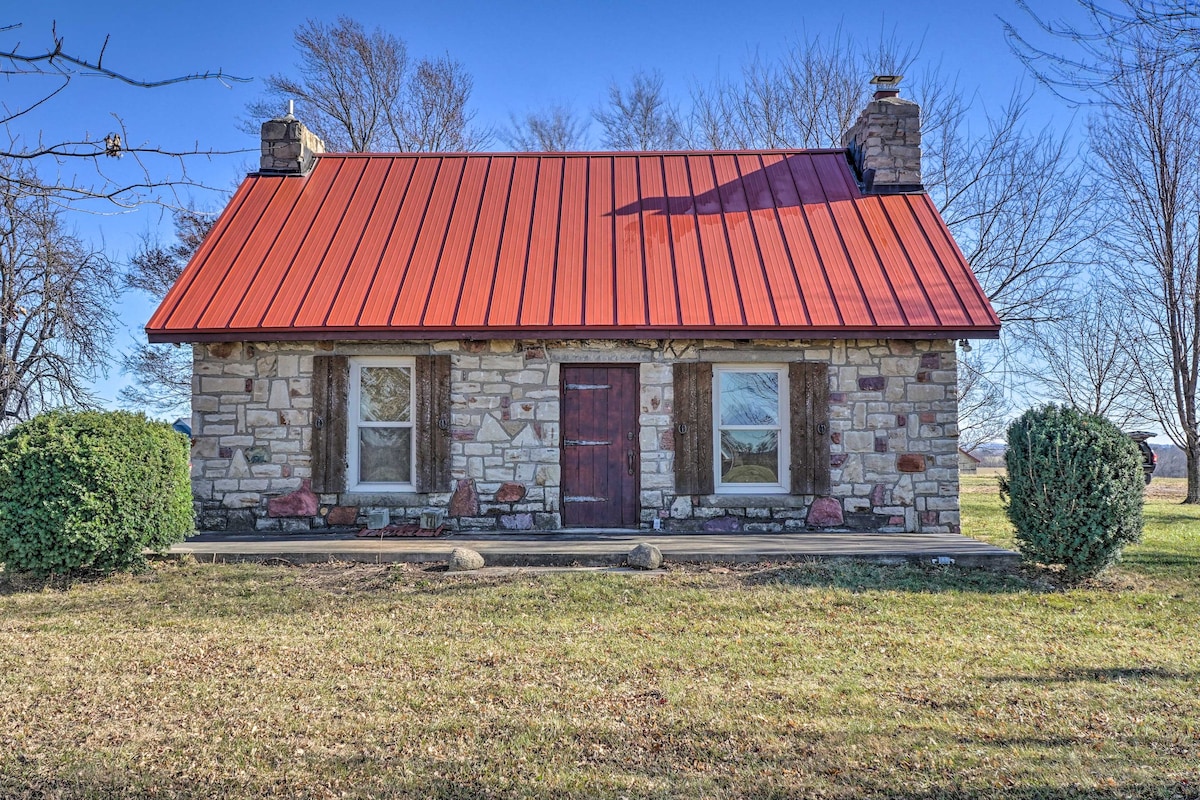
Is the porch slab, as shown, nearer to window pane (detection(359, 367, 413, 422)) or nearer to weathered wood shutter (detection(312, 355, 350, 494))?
weathered wood shutter (detection(312, 355, 350, 494))

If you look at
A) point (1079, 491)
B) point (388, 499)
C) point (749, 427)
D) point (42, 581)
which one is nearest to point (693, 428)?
point (749, 427)

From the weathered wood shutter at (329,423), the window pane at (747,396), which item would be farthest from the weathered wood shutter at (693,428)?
the weathered wood shutter at (329,423)

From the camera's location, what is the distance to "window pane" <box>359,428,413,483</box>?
31.3 ft

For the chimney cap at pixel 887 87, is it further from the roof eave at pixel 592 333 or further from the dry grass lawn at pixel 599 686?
the dry grass lawn at pixel 599 686

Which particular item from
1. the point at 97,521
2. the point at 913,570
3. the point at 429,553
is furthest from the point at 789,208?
the point at 97,521

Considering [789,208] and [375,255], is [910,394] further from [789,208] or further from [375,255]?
[375,255]

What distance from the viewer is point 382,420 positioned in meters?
9.55

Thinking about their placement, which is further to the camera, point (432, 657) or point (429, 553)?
point (429, 553)

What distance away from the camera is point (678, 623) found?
6.04 m

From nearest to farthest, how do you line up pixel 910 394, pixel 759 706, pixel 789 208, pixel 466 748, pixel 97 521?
1. pixel 466 748
2. pixel 759 706
3. pixel 97 521
4. pixel 910 394
5. pixel 789 208

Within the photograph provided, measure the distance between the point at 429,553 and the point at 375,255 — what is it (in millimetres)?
4189

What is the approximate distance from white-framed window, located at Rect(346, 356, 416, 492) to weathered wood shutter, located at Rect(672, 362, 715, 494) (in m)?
3.08

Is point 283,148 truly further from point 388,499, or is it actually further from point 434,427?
point 388,499

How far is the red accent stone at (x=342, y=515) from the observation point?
936cm
